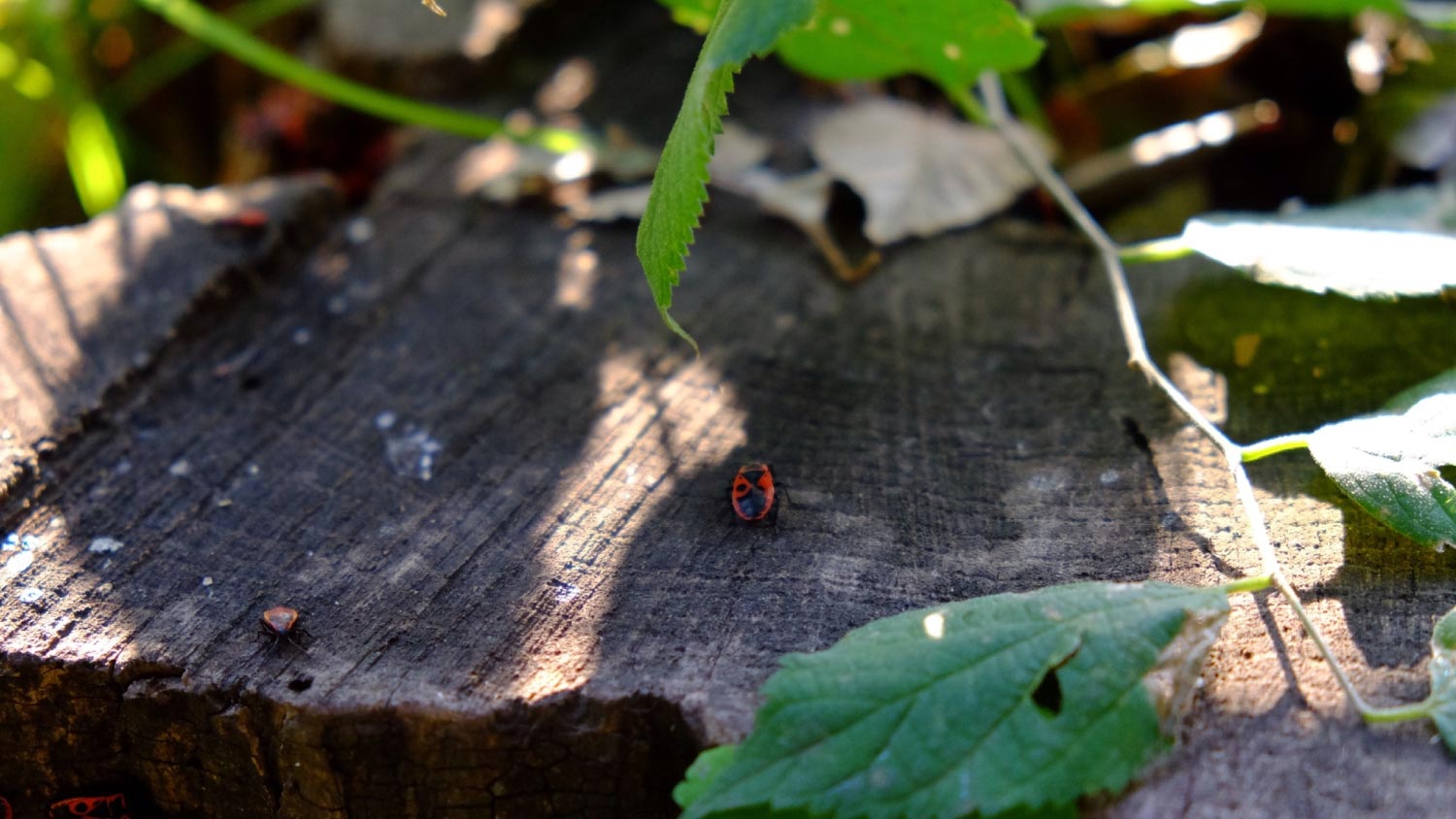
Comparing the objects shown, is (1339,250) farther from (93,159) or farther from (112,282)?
(93,159)

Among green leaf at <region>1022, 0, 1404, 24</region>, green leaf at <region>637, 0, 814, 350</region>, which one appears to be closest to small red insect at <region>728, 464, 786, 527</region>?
green leaf at <region>637, 0, 814, 350</region>

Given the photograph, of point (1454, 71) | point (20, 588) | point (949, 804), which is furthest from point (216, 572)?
point (1454, 71)

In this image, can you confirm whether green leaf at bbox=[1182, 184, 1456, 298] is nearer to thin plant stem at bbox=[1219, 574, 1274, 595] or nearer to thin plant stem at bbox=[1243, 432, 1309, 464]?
thin plant stem at bbox=[1243, 432, 1309, 464]

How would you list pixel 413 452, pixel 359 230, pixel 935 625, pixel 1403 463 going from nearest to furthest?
1. pixel 935 625
2. pixel 1403 463
3. pixel 413 452
4. pixel 359 230

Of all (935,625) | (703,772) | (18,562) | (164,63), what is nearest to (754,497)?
(935,625)

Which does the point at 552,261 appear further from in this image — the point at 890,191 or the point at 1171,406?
the point at 1171,406

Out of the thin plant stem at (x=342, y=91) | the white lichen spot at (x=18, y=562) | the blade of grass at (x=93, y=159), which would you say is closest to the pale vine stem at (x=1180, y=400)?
the thin plant stem at (x=342, y=91)
